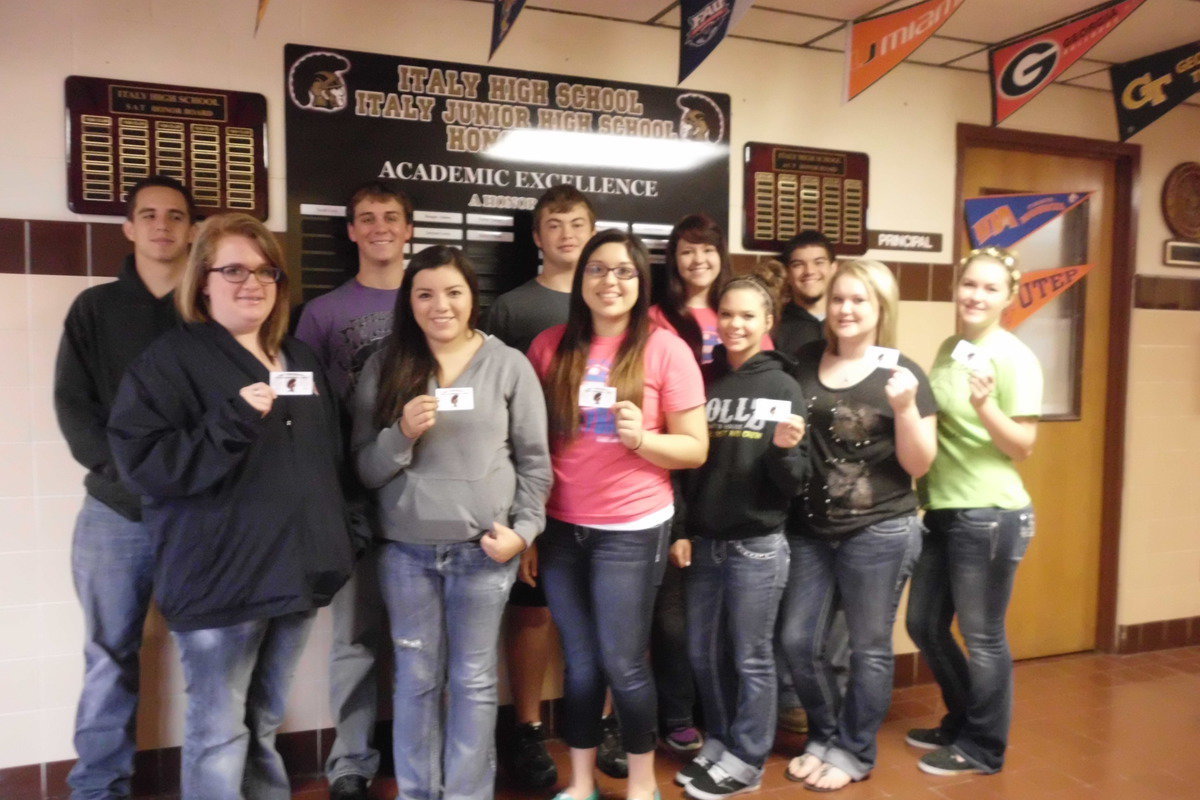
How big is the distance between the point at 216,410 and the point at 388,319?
0.81 meters

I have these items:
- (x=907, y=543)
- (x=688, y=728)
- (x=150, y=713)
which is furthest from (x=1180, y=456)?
(x=150, y=713)

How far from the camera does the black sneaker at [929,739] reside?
3061 mm

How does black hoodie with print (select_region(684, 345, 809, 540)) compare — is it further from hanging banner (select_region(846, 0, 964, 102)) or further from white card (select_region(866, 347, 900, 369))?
hanging banner (select_region(846, 0, 964, 102))

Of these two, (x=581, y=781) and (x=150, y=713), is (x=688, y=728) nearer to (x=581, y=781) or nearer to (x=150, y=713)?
(x=581, y=781)

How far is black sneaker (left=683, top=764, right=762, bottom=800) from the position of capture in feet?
8.68

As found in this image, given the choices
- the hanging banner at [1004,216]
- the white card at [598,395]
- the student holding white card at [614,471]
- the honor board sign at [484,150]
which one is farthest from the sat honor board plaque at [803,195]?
the white card at [598,395]

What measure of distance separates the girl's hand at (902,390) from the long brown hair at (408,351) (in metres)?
1.20

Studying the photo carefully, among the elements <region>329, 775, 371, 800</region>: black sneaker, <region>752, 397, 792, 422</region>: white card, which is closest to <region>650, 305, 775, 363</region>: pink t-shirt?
<region>752, 397, 792, 422</region>: white card

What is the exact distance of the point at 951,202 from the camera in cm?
370

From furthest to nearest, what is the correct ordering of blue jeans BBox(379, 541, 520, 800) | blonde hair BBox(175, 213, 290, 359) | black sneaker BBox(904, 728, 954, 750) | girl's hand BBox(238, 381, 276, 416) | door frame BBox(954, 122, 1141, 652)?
1. door frame BBox(954, 122, 1141, 652)
2. black sneaker BBox(904, 728, 954, 750)
3. blue jeans BBox(379, 541, 520, 800)
4. blonde hair BBox(175, 213, 290, 359)
5. girl's hand BBox(238, 381, 276, 416)

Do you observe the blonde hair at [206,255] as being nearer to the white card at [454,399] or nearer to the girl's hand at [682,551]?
the white card at [454,399]

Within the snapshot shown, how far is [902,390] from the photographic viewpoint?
244 centimetres

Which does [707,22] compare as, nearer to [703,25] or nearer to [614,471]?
[703,25]

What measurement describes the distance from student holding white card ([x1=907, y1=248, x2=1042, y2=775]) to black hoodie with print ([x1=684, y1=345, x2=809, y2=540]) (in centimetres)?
A: 57
